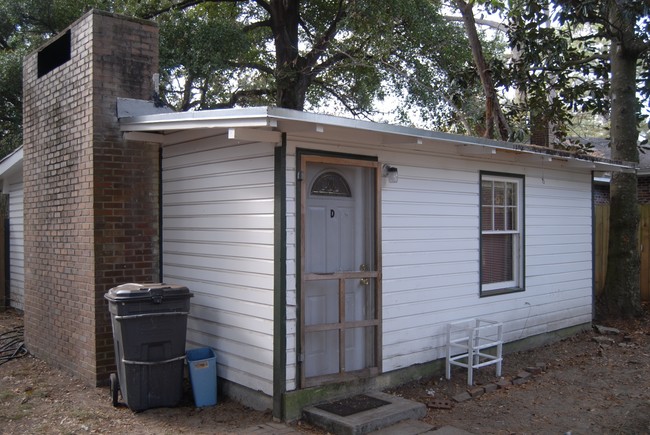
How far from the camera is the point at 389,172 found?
648 cm

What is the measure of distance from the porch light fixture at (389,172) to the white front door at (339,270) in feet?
0.39

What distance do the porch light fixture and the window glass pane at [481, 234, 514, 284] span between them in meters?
1.99

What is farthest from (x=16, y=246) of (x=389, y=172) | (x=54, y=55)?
(x=389, y=172)

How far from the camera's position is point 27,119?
8.20 m

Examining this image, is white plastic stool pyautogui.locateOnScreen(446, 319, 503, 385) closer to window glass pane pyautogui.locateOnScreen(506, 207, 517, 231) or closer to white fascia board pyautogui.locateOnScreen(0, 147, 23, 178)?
window glass pane pyautogui.locateOnScreen(506, 207, 517, 231)

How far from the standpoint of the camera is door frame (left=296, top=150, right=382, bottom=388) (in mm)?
5691

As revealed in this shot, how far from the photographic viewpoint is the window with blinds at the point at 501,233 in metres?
7.95

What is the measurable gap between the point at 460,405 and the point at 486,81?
293 inches

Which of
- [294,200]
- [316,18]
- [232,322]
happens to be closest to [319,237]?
[294,200]

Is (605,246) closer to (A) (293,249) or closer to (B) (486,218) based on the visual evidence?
(B) (486,218)

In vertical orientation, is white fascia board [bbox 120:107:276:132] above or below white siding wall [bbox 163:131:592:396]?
above

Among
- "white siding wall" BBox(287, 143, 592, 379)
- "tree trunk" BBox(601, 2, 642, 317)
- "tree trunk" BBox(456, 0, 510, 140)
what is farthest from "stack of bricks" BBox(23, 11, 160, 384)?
"tree trunk" BBox(601, 2, 642, 317)

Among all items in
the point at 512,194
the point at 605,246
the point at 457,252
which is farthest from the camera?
the point at 605,246

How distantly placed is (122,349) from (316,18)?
1209 centimetres
